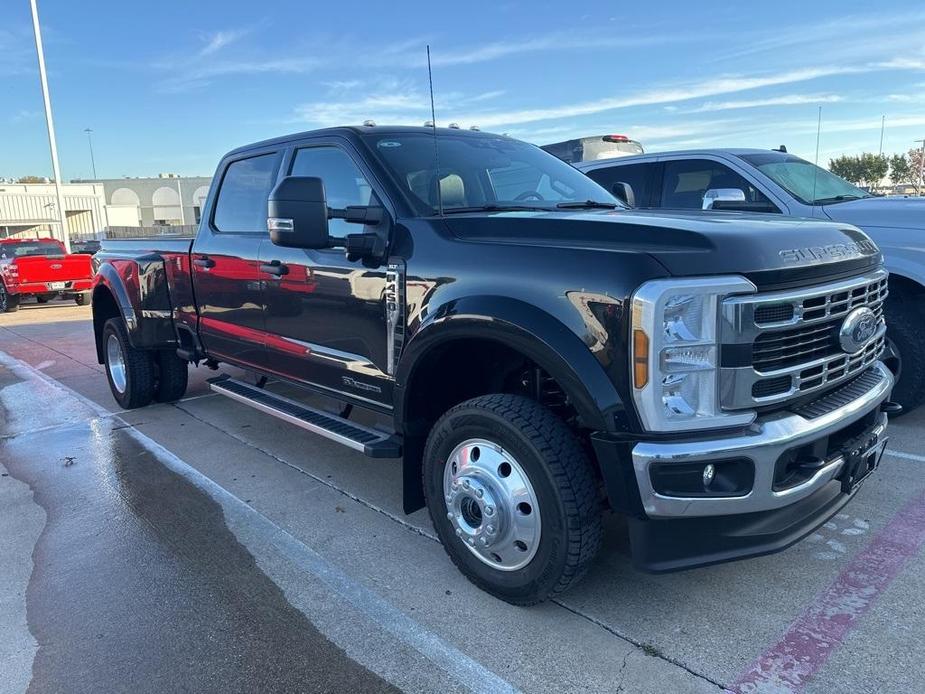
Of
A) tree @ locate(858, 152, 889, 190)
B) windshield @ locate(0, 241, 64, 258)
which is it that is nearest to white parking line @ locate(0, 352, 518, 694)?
windshield @ locate(0, 241, 64, 258)

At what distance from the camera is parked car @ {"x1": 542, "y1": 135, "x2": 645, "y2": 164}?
28.1 ft

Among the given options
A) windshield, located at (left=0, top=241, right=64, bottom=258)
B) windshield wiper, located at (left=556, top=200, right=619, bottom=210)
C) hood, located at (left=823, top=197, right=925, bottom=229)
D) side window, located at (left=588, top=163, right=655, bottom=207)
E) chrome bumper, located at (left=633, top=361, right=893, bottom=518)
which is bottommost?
chrome bumper, located at (left=633, top=361, right=893, bottom=518)

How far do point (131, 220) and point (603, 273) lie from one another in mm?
54586

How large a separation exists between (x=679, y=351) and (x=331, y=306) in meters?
2.00

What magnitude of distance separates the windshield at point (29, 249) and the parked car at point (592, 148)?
12.4 m

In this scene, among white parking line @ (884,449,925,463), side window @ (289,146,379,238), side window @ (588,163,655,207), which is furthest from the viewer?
side window @ (588,163,655,207)

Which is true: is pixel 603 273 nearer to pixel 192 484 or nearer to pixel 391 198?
pixel 391 198

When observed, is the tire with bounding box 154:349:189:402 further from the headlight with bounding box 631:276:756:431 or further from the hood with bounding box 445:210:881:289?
the headlight with bounding box 631:276:756:431

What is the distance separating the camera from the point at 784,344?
2.47m

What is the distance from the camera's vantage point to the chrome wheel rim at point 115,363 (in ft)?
20.5

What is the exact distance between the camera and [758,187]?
5652 millimetres

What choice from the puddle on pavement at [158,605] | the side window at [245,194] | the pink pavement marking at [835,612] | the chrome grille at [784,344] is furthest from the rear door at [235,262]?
the pink pavement marking at [835,612]

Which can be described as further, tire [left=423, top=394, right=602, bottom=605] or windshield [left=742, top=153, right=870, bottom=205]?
windshield [left=742, top=153, right=870, bottom=205]

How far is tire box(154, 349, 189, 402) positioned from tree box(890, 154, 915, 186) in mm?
38497
